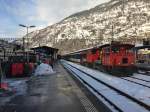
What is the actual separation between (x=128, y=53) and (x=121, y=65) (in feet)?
4.87

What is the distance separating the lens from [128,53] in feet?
110

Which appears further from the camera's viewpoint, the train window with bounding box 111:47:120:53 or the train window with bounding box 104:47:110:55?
the train window with bounding box 104:47:110:55

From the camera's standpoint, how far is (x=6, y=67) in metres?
32.3

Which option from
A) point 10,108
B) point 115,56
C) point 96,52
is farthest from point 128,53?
point 10,108

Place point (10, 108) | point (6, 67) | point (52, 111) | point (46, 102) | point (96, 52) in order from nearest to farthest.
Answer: point (52, 111)
point (10, 108)
point (46, 102)
point (6, 67)
point (96, 52)

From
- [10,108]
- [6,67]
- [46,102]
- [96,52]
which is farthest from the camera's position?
[96,52]

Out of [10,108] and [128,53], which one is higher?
[128,53]

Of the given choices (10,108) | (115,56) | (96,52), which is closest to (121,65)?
(115,56)

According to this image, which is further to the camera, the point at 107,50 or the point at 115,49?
the point at 107,50

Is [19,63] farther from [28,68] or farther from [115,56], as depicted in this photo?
[115,56]

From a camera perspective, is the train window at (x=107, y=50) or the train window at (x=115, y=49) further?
the train window at (x=107, y=50)

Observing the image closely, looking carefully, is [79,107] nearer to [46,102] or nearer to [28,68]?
[46,102]

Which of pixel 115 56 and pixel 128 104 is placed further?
pixel 115 56

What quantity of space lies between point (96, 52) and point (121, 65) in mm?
13258
